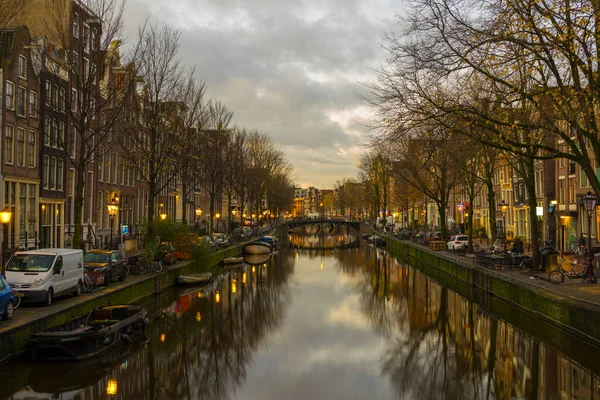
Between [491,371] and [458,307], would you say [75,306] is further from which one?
[458,307]

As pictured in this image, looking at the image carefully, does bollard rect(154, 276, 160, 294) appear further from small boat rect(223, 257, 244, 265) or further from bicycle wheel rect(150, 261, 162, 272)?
small boat rect(223, 257, 244, 265)

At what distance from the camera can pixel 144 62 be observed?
35.6 meters

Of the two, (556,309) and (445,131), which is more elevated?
(445,131)

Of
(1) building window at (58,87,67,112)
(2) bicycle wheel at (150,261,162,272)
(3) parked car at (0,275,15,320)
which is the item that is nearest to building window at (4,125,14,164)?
(1) building window at (58,87,67,112)

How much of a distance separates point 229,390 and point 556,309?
1352 centimetres

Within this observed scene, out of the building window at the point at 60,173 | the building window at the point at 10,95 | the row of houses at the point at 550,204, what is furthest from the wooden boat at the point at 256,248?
the building window at the point at 10,95

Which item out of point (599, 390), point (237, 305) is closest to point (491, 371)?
point (599, 390)

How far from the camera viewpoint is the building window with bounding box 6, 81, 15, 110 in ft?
119

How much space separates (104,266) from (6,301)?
1069cm

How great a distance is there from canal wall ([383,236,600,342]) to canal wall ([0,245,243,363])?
56.6 feet

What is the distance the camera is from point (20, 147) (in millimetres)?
38375

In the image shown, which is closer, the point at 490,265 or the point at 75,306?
the point at 75,306

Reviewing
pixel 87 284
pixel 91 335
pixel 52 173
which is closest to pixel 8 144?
pixel 52 173

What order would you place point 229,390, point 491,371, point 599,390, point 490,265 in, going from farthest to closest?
point 490,265
point 491,371
point 229,390
point 599,390
